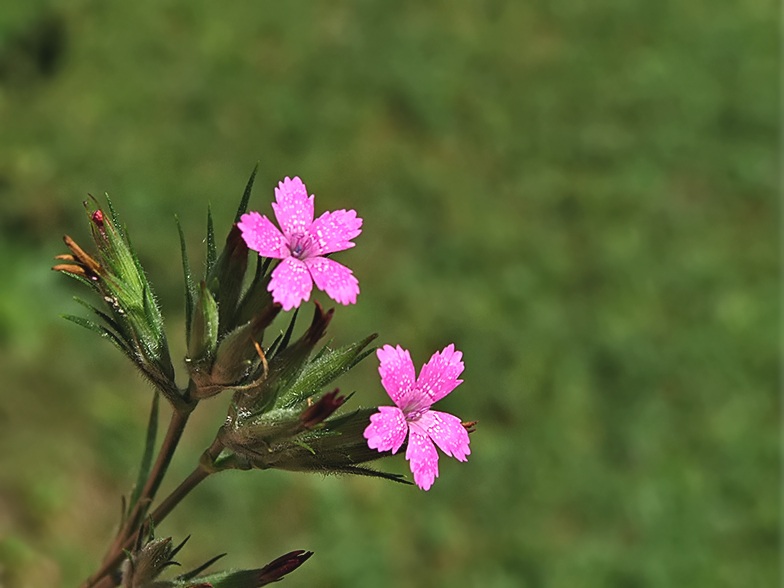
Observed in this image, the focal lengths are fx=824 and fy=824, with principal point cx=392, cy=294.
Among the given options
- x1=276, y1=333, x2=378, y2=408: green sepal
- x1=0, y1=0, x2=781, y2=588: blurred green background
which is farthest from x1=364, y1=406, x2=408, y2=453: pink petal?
x1=0, y1=0, x2=781, y2=588: blurred green background

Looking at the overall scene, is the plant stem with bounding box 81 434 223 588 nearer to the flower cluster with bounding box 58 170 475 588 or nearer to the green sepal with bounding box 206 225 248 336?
the flower cluster with bounding box 58 170 475 588

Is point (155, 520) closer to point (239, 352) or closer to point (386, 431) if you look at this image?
point (239, 352)

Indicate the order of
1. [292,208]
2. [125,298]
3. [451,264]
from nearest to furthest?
1. [292,208]
2. [125,298]
3. [451,264]

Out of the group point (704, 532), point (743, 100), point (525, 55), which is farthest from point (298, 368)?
point (743, 100)

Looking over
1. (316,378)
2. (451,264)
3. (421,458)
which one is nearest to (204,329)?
(316,378)

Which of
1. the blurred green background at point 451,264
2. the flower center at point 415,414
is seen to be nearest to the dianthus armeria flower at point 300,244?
the flower center at point 415,414

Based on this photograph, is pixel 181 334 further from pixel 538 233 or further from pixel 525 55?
pixel 525 55
